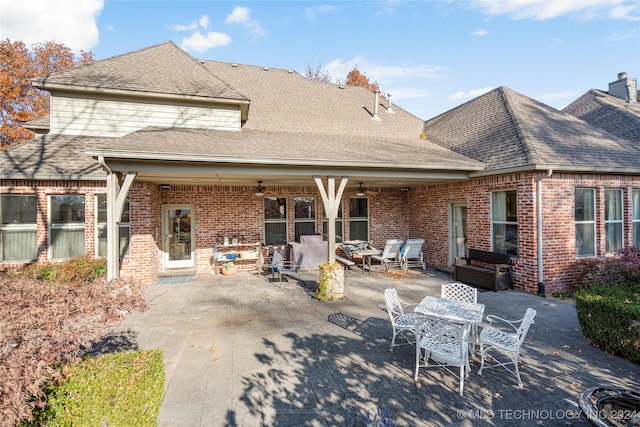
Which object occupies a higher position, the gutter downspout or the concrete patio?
the gutter downspout

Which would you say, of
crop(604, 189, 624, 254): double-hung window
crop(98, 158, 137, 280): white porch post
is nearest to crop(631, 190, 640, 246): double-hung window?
crop(604, 189, 624, 254): double-hung window

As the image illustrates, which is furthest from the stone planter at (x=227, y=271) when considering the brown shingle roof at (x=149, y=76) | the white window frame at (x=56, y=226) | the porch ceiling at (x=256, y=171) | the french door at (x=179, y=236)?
the brown shingle roof at (x=149, y=76)

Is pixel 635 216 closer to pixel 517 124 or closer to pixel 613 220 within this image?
pixel 613 220

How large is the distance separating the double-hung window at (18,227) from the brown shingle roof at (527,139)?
1256cm

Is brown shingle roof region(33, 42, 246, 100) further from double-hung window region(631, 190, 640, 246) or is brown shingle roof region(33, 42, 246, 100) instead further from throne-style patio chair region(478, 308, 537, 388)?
double-hung window region(631, 190, 640, 246)

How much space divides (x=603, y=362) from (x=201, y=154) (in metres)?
7.63

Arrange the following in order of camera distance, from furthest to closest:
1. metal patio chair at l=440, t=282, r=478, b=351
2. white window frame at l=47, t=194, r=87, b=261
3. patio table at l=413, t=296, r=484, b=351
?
white window frame at l=47, t=194, r=87, b=261 → metal patio chair at l=440, t=282, r=478, b=351 → patio table at l=413, t=296, r=484, b=351

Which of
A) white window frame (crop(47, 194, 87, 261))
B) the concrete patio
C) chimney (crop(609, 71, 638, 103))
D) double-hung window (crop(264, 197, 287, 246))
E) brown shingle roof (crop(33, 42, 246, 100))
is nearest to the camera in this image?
the concrete patio

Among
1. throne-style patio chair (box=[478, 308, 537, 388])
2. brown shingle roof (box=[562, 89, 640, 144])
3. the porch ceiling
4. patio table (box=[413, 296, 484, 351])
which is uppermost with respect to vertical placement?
brown shingle roof (box=[562, 89, 640, 144])

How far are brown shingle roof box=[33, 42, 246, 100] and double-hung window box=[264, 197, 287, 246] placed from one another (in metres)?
3.87

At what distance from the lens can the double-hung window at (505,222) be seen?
322 inches

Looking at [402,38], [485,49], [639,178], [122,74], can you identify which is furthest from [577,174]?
[122,74]

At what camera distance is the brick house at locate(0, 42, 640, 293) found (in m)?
7.57

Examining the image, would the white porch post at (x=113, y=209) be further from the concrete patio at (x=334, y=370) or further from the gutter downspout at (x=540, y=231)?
the gutter downspout at (x=540, y=231)
